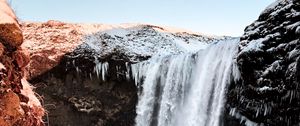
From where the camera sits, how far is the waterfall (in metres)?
13.1

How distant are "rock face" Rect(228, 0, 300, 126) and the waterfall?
0.98m

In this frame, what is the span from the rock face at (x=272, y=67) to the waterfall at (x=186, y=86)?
0.98m

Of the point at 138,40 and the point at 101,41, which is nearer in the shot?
the point at 101,41

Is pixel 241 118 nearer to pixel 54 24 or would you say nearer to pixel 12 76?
pixel 12 76

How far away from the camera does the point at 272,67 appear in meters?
10.8

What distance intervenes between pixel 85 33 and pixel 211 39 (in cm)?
→ 512

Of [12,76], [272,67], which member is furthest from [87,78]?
[12,76]

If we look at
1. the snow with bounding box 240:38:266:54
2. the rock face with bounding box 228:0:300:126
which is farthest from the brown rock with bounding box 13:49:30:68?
the snow with bounding box 240:38:266:54

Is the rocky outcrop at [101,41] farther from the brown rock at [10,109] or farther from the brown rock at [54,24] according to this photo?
the brown rock at [10,109]

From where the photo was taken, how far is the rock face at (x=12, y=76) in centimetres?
388

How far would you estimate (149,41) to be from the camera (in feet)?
60.1

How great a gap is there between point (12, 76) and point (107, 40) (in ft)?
45.4

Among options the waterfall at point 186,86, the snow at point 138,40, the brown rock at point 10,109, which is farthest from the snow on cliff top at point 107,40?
the brown rock at point 10,109

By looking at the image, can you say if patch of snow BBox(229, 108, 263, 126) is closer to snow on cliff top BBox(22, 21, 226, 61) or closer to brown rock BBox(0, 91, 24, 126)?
snow on cliff top BBox(22, 21, 226, 61)
